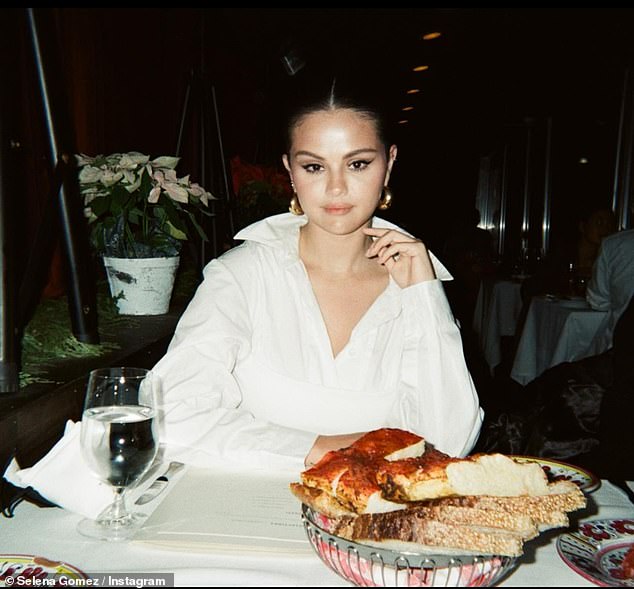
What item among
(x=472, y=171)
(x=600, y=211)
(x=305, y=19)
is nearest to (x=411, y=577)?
(x=600, y=211)

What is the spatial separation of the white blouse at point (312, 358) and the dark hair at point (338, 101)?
0.40 metres

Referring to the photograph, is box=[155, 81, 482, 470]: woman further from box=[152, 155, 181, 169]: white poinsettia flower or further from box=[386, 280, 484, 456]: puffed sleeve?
box=[152, 155, 181, 169]: white poinsettia flower

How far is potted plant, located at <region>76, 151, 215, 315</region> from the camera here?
7.24 ft

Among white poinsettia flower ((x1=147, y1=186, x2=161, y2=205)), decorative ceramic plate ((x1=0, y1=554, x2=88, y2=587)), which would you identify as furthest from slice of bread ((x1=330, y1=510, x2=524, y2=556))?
white poinsettia flower ((x1=147, y1=186, x2=161, y2=205))

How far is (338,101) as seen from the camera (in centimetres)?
162

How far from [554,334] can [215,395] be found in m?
3.60

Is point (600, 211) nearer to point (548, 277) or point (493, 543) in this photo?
point (548, 277)

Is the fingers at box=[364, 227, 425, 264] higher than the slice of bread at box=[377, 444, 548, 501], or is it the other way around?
the fingers at box=[364, 227, 425, 264]

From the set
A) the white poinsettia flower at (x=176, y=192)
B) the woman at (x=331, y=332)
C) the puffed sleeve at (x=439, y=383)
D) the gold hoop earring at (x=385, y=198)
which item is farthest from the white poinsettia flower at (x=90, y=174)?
the puffed sleeve at (x=439, y=383)

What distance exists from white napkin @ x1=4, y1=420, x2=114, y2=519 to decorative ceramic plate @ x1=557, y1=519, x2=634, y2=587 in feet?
2.38

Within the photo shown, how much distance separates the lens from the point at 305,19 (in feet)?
22.0

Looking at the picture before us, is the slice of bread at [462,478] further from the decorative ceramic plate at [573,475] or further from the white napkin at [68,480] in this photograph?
the white napkin at [68,480]

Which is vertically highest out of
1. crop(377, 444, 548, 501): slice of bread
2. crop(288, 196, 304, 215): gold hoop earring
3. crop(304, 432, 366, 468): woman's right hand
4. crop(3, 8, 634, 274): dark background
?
crop(3, 8, 634, 274): dark background

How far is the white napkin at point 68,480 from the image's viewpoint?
1.02 metres
